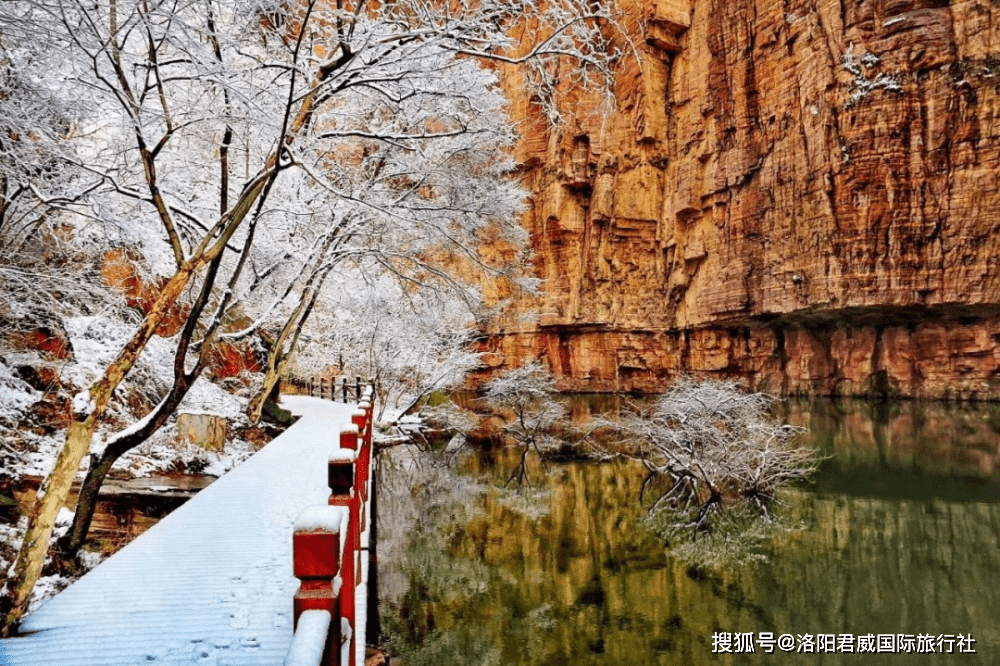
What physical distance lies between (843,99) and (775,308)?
33.2 ft

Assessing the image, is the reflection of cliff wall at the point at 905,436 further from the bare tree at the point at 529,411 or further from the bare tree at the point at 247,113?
the bare tree at the point at 247,113

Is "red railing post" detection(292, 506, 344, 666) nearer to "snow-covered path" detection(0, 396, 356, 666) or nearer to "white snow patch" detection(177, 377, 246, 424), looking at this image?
"snow-covered path" detection(0, 396, 356, 666)

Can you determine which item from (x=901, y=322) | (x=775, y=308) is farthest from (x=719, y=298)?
(x=901, y=322)

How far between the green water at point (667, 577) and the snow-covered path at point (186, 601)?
11.3 feet

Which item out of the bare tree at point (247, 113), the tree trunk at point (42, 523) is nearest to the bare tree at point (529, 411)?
the bare tree at point (247, 113)

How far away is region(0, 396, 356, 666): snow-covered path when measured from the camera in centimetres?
326

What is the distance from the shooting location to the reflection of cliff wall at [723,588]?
26.1 ft

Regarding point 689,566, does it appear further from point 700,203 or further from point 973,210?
point 700,203

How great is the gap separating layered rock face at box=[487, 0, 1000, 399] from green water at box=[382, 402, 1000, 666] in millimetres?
13987

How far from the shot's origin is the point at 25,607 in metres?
3.73

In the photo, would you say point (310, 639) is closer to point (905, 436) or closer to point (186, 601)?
point (186, 601)

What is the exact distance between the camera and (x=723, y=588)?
9.10 metres

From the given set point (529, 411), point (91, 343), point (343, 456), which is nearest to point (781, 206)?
point (529, 411)

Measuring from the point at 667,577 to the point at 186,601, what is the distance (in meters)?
7.84
